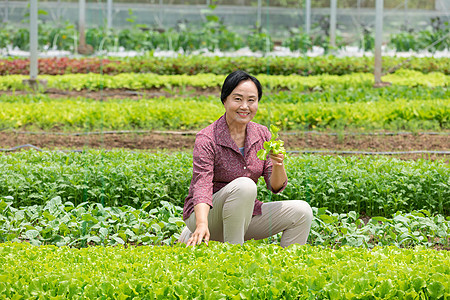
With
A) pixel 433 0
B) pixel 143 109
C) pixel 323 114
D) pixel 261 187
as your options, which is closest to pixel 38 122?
pixel 143 109

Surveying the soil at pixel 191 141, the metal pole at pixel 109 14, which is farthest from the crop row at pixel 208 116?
the metal pole at pixel 109 14

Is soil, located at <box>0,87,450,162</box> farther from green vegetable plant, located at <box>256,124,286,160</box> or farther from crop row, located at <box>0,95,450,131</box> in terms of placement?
green vegetable plant, located at <box>256,124,286,160</box>

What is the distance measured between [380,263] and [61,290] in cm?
142

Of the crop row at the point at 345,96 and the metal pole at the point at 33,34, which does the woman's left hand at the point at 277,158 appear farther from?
the metal pole at the point at 33,34

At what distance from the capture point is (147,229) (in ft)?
13.5

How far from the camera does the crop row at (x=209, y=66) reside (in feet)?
43.1

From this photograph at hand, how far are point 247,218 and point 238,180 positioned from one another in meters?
0.23

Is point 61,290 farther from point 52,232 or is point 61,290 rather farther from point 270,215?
point 52,232

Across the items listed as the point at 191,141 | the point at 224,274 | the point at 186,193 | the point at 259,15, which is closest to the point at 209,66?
the point at 191,141

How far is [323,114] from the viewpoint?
8125 millimetres

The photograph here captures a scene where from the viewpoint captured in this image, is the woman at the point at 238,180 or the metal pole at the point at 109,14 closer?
the woman at the point at 238,180

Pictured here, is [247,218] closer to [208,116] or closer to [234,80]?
[234,80]

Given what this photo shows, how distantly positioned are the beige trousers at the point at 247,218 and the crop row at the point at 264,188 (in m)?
1.32

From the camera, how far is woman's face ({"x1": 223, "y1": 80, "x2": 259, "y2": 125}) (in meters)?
3.21
